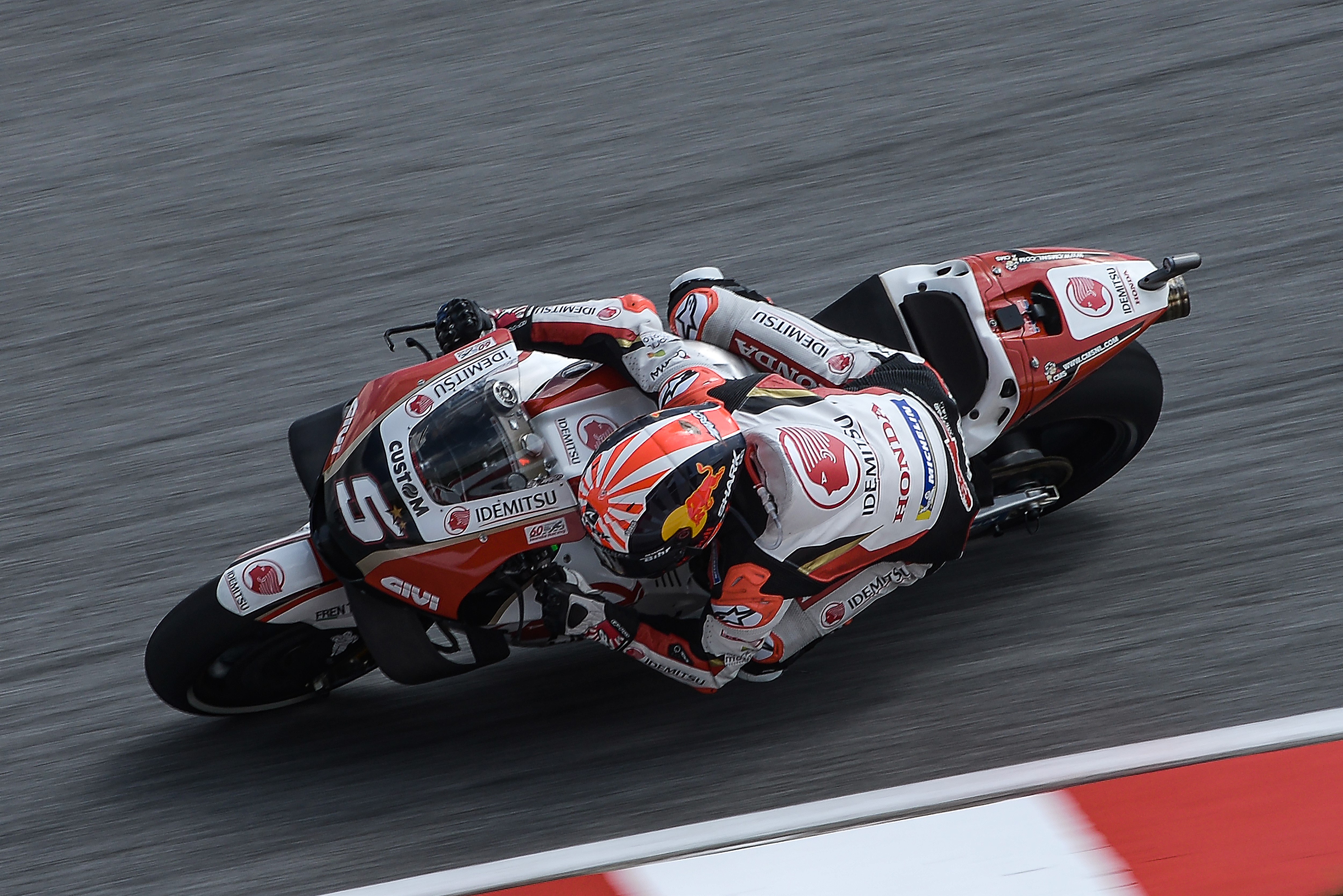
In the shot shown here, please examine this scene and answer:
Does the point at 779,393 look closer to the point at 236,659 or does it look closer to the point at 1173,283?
the point at 1173,283

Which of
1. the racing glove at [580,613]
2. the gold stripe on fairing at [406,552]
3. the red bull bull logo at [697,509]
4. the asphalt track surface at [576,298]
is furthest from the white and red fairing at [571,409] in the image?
the asphalt track surface at [576,298]

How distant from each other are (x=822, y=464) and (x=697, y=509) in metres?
0.42

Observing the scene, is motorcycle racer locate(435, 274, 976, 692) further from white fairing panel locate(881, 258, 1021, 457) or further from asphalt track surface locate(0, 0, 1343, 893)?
asphalt track surface locate(0, 0, 1343, 893)

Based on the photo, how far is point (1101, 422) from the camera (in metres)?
4.34

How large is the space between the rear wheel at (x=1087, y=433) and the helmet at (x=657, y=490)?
131 centimetres

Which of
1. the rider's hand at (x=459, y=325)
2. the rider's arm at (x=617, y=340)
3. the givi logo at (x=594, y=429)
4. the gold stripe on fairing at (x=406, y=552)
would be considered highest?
the rider's hand at (x=459, y=325)

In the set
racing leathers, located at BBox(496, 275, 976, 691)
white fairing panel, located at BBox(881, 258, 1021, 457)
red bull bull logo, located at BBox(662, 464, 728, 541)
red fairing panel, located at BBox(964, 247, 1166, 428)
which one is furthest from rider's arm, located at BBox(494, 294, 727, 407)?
red fairing panel, located at BBox(964, 247, 1166, 428)

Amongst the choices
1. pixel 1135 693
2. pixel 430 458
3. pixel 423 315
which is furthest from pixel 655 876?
pixel 423 315

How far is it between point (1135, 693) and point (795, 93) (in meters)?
3.51

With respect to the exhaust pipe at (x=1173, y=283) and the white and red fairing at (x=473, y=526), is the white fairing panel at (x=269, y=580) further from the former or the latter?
the exhaust pipe at (x=1173, y=283)

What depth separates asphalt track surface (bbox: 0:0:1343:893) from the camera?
12.5 ft

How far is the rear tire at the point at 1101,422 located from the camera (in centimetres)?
417

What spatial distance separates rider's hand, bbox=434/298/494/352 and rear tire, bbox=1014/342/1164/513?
179 cm

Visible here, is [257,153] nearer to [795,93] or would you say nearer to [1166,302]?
[795,93]
